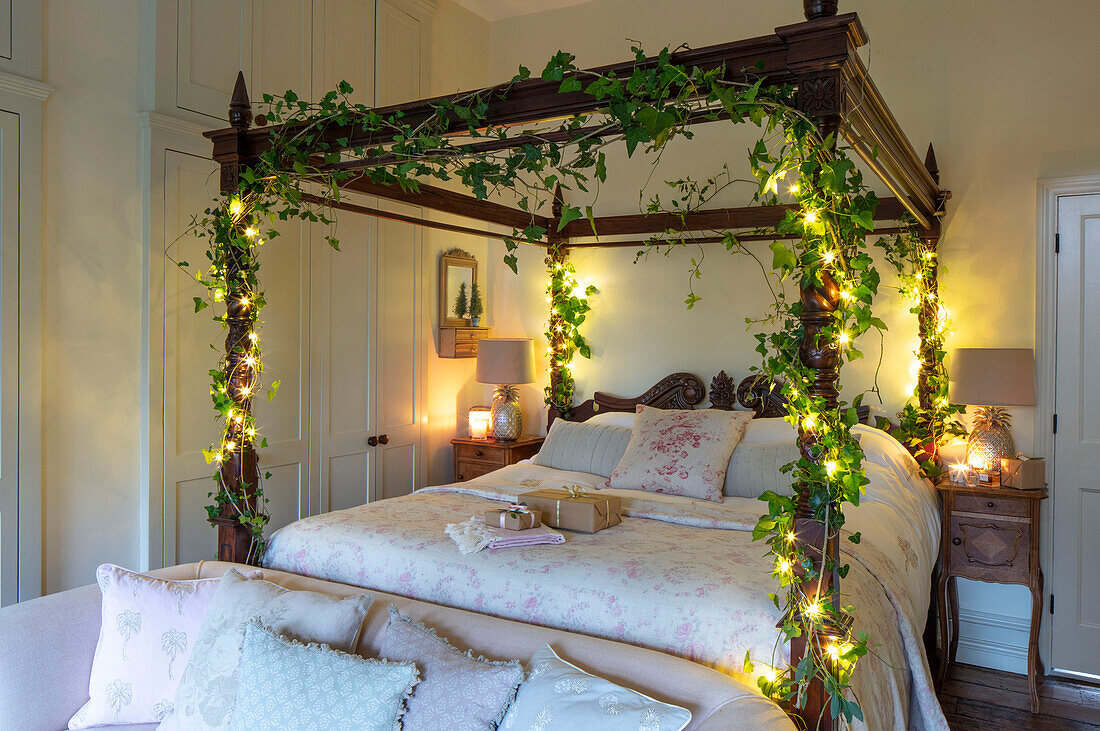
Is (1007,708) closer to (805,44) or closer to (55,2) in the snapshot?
(805,44)

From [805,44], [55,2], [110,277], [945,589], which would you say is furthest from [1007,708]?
[55,2]

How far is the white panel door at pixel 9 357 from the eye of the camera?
285 centimetres

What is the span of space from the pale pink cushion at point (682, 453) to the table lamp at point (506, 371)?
3.52 feet

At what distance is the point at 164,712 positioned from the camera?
6.91 ft

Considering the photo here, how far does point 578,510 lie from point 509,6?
12.6 feet

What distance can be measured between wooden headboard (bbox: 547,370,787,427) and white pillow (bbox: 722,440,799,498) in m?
0.61

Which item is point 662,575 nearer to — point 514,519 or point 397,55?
point 514,519

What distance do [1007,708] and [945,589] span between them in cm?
54

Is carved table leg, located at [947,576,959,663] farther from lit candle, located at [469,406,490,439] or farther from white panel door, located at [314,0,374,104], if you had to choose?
white panel door, located at [314,0,374,104]

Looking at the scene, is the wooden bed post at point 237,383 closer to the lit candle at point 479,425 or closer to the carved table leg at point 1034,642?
the lit candle at point 479,425

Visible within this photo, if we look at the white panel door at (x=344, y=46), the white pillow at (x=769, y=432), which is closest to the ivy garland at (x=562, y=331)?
the white pillow at (x=769, y=432)

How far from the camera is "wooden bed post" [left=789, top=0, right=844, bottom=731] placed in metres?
1.76

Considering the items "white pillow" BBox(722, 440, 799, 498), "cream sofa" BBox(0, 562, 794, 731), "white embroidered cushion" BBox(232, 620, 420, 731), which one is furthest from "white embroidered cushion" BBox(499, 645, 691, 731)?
"white pillow" BBox(722, 440, 799, 498)

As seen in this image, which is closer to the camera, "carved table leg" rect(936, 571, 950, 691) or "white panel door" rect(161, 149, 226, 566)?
"white panel door" rect(161, 149, 226, 566)
